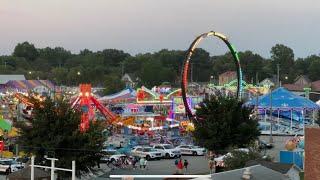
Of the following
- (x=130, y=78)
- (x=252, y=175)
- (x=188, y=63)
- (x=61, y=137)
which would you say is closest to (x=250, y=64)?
(x=130, y=78)

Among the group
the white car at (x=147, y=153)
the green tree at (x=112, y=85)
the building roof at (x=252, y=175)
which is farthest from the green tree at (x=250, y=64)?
the building roof at (x=252, y=175)

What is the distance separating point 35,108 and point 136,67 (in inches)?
6438

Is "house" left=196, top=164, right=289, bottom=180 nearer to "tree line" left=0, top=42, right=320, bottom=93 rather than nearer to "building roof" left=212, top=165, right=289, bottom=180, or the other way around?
"building roof" left=212, top=165, right=289, bottom=180

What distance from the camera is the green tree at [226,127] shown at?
44.4 metres

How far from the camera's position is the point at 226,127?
1750 inches

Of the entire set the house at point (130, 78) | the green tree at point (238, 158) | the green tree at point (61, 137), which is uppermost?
the house at point (130, 78)

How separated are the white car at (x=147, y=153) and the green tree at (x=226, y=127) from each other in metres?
7.66

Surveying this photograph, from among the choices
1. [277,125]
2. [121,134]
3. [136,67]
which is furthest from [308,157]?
[136,67]

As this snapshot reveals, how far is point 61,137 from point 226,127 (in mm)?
14704

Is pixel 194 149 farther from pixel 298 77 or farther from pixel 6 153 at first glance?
pixel 298 77

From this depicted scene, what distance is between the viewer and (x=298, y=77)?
171 meters

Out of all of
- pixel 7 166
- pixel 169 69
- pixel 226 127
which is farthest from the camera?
pixel 169 69

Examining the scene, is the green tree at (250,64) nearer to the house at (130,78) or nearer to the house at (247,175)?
the house at (130,78)

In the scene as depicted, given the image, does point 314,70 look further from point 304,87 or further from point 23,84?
point 23,84
